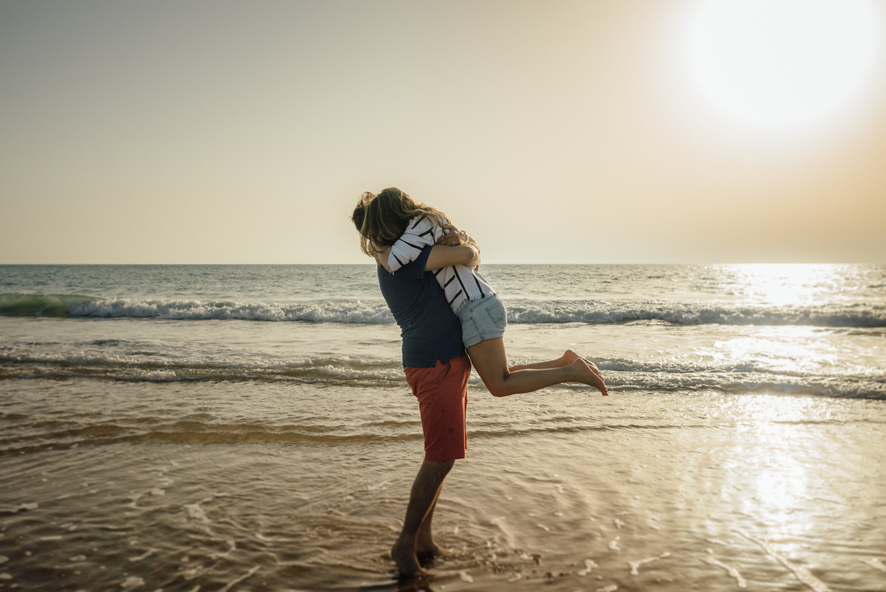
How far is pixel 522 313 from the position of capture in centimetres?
1933

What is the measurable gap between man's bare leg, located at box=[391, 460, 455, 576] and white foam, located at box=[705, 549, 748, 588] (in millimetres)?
1659

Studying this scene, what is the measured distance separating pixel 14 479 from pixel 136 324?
573 inches

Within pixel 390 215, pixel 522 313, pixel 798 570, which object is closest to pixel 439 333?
pixel 390 215

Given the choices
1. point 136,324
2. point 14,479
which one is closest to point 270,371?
point 14,479

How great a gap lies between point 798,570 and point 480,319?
230 centimetres

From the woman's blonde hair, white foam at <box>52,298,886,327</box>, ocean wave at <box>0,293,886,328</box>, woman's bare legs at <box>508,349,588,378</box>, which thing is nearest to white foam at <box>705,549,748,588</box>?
woman's bare legs at <box>508,349,588,378</box>

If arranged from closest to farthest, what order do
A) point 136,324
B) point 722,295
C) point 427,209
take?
1. point 427,209
2. point 136,324
3. point 722,295

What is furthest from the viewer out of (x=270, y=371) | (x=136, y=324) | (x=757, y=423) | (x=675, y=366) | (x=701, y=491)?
(x=136, y=324)

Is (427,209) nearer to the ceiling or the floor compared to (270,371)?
nearer to the ceiling

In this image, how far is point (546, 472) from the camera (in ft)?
14.4

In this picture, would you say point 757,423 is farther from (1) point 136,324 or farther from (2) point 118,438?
(1) point 136,324

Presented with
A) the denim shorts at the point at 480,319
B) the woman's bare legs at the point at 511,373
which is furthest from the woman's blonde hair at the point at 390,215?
the woman's bare legs at the point at 511,373

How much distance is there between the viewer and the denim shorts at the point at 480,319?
8.84 ft

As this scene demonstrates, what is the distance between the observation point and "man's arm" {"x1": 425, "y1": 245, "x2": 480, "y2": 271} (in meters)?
2.60
